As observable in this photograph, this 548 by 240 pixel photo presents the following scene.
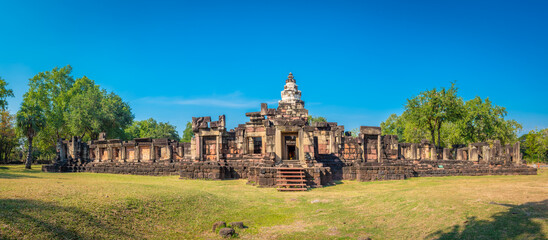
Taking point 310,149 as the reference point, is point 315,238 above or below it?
below

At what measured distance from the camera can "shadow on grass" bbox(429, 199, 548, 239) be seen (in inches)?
272

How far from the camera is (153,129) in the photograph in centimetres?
6525

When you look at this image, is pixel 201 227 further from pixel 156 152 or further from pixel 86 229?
pixel 156 152

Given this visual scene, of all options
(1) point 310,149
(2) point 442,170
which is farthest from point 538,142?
(1) point 310,149

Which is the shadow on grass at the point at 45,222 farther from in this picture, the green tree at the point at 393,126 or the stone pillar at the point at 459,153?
the green tree at the point at 393,126

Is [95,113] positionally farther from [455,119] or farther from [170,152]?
[455,119]

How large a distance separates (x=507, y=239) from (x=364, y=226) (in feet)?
11.3

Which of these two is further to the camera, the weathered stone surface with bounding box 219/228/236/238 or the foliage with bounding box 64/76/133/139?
the foliage with bounding box 64/76/133/139

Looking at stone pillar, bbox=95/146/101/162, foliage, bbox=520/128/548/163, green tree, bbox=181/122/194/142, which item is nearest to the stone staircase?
stone pillar, bbox=95/146/101/162

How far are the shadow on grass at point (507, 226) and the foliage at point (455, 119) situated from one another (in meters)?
25.1

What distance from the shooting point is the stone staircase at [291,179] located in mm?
16953

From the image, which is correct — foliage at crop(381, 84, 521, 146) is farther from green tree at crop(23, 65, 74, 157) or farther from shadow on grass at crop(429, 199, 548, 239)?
green tree at crop(23, 65, 74, 157)

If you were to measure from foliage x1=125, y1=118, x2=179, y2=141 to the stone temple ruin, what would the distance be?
104 ft

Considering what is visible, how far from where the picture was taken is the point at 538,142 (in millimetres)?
49000
